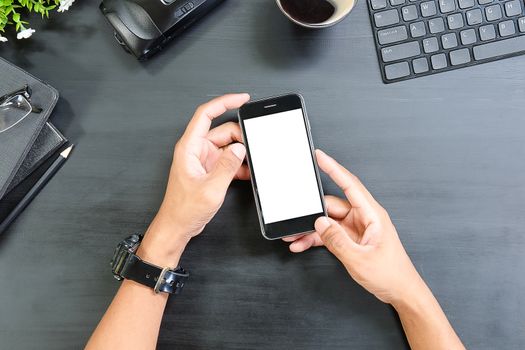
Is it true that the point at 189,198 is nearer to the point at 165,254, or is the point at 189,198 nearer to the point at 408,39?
the point at 165,254

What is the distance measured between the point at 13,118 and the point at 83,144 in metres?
0.10

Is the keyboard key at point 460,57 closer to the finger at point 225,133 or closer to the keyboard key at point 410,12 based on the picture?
the keyboard key at point 410,12

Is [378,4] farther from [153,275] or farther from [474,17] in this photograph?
[153,275]

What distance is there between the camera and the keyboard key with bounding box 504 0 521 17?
666 millimetres

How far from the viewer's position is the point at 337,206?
68 cm

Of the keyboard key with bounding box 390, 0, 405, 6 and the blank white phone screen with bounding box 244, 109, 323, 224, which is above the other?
the keyboard key with bounding box 390, 0, 405, 6

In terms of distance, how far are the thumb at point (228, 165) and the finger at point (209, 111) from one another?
0.17ft

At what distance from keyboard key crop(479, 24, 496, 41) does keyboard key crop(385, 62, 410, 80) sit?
112 mm

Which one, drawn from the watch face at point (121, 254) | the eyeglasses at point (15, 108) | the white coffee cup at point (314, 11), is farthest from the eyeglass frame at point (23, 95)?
the white coffee cup at point (314, 11)

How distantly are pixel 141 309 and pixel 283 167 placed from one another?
0.28 metres

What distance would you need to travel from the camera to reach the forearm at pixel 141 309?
648 millimetres

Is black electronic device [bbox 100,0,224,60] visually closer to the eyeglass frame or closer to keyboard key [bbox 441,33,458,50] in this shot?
the eyeglass frame

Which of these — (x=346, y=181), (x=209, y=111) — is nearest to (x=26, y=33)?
(x=209, y=111)

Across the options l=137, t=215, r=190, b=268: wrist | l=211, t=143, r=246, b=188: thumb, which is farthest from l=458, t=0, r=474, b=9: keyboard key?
l=137, t=215, r=190, b=268: wrist
